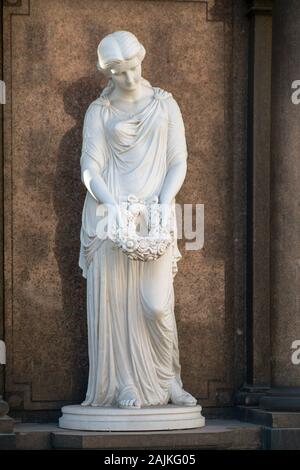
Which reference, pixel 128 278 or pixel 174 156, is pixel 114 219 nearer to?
pixel 128 278

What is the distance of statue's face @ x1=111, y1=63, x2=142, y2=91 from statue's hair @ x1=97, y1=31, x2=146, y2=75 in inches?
2.5

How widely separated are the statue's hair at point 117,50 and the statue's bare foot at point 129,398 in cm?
208

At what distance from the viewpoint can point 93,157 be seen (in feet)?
32.1

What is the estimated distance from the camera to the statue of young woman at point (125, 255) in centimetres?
963

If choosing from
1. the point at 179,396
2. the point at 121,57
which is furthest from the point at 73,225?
the point at 179,396

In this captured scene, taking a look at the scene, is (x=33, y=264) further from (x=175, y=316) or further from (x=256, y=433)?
(x=256, y=433)

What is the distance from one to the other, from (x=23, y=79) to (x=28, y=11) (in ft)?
1.55

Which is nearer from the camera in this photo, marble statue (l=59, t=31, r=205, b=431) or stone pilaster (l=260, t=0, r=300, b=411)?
marble statue (l=59, t=31, r=205, b=431)

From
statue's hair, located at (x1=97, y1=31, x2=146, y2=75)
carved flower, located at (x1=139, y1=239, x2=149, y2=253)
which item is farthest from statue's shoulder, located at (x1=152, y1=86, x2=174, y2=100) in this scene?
carved flower, located at (x1=139, y1=239, x2=149, y2=253)

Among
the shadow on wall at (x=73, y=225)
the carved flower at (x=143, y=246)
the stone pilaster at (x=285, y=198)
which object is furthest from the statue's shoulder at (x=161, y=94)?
the carved flower at (x=143, y=246)

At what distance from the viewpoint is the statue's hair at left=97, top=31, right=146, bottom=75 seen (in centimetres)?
963

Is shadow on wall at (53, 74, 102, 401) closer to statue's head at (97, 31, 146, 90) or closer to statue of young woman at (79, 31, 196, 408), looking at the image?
statue of young woman at (79, 31, 196, 408)

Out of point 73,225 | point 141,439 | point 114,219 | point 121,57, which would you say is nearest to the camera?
point 141,439

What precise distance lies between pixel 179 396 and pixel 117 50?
230 centimetres
